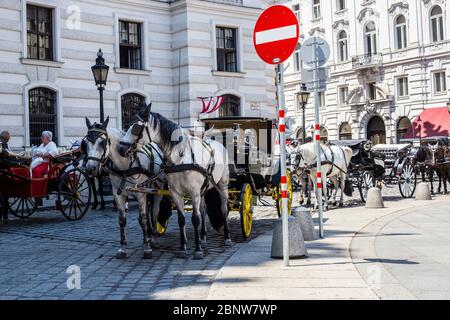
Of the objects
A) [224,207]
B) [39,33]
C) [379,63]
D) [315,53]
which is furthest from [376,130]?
[224,207]

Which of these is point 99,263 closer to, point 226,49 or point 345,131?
point 226,49

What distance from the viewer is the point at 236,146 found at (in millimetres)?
10289

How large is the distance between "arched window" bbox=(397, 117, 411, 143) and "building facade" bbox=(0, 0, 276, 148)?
701 inches

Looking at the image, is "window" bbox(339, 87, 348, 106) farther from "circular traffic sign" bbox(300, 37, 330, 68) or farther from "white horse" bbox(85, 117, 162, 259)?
"white horse" bbox(85, 117, 162, 259)

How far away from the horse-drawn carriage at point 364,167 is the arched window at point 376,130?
24169mm

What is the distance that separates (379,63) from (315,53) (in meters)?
33.6

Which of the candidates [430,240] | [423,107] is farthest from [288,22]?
[423,107]

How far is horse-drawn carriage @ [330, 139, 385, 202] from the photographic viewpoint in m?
16.9

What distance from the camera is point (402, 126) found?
40.7 meters

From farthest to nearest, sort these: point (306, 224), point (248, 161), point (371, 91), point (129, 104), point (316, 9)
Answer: point (316, 9), point (371, 91), point (129, 104), point (248, 161), point (306, 224)

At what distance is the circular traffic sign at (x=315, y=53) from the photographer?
366 inches

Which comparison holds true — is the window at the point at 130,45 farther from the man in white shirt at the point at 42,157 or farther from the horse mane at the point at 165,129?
the horse mane at the point at 165,129

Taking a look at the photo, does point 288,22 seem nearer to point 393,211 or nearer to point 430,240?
point 430,240

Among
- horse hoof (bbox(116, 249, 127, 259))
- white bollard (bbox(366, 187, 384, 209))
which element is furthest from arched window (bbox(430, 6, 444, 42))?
horse hoof (bbox(116, 249, 127, 259))
